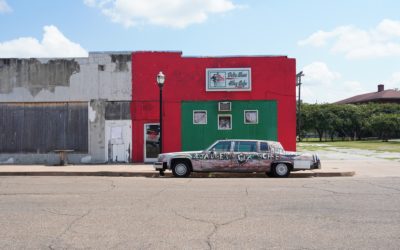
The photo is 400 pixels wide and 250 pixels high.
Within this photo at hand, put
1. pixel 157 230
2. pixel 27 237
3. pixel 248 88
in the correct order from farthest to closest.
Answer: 1. pixel 248 88
2. pixel 157 230
3. pixel 27 237

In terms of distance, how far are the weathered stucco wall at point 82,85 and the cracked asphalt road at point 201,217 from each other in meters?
10.6

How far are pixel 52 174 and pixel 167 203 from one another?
9975mm

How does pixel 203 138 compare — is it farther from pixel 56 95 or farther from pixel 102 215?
pixel 102 215

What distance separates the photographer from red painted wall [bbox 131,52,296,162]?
2359 centimetres

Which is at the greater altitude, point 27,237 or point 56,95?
point 56,95

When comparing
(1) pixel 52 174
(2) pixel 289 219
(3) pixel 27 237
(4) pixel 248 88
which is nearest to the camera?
(3) pixel 27 237

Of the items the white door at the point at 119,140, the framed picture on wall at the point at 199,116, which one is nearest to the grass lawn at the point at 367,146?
the framed picture on wall at the point at 199,116

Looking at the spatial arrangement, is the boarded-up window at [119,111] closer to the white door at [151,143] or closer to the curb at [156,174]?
the white door at [151,143]

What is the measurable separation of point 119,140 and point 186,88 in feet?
14.0

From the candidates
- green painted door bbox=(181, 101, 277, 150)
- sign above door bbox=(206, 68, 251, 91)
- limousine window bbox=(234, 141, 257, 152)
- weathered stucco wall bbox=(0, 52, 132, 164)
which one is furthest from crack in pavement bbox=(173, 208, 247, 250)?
weathered stucco wall bbox=(0, 52, 132, 164)

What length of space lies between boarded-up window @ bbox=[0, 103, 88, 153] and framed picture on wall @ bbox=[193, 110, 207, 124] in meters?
5.47

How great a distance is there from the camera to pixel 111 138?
23812mm

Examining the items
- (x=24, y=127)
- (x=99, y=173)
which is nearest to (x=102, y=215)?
(x=99, y=173)

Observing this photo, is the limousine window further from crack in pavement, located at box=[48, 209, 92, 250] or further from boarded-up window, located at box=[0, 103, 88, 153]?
boarded-up window, located at box=[0, 103, 88, 153]
